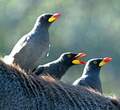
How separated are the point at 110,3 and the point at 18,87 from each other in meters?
38.7

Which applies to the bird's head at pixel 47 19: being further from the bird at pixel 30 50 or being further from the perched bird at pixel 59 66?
the bird at pixel 30 50

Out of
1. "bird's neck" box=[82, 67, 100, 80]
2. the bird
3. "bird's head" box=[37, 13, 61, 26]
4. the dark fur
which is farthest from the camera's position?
"bird's head" box=[37, 13, 61, 26]

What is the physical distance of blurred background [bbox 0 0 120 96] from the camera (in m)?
37.7

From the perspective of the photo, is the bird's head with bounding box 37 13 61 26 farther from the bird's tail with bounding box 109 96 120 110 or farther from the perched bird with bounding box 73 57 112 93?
the bird's tail with bounding box 109 96 120 110

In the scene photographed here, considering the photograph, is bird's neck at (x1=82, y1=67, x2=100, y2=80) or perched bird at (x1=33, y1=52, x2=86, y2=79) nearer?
perched bird at (x1=33, y1=52, x2=86, y2=79)

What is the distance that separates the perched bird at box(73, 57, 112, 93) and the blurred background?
20.2 meters

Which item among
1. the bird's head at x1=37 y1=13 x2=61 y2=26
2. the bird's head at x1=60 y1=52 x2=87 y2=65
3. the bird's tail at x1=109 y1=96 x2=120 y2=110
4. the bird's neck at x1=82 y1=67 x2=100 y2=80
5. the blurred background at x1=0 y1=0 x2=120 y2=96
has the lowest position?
the blurred background at x1=0 y1=0 x2=120 y2=96

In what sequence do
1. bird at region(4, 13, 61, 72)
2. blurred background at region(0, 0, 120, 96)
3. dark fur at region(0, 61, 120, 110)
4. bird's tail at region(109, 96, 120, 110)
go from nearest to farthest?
1. dark fur at region(0, 61, 120, 110)
2. bird's tail at region(109, 96, 120, 110)
3. bird at region(4, 13, 61, 72)
4. blurred background at region(0, 0, 120, 96)

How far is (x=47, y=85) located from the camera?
9156 mm

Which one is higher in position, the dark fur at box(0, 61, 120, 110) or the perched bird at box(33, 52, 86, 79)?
the dark fur at box(0, 61, 120, 110)

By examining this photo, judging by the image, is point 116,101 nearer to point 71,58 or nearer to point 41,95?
point 41,95

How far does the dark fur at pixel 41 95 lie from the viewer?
8.77m

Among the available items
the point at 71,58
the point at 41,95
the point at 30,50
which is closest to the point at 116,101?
the point at 41,95

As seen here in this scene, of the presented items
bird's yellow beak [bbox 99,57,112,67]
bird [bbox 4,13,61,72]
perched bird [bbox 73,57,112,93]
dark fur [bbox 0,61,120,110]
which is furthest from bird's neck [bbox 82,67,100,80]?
dark fur [bbox 0,61,120,110]
